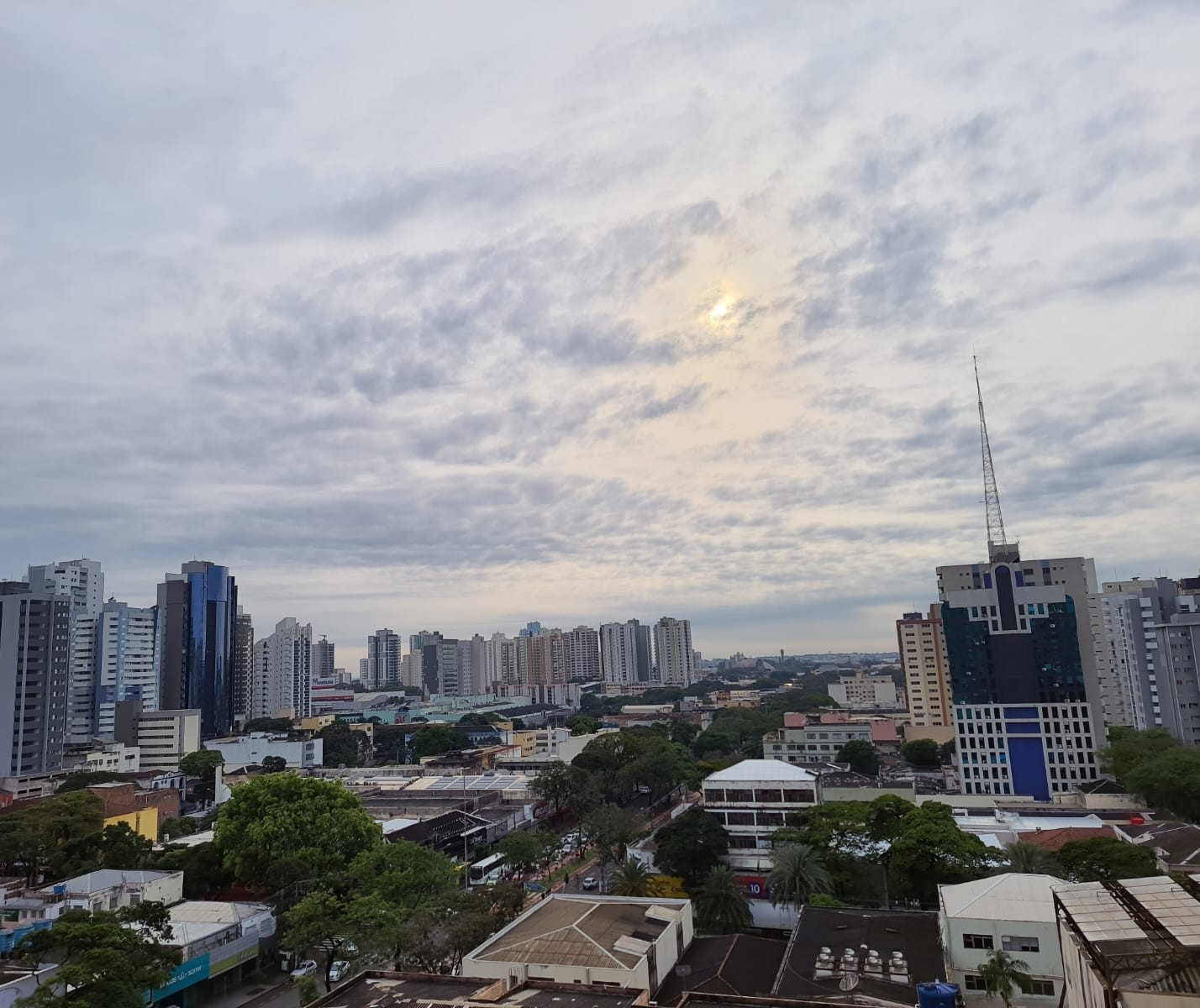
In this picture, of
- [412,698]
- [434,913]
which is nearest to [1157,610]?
[434,913]

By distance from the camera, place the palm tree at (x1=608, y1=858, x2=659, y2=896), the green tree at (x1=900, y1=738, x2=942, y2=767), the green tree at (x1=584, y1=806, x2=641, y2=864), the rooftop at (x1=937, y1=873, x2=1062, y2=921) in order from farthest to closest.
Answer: the green tree at (x1=900, y1=738, x2=942, y2=767) → the green tree at (x1=584, y1=806, x2=641, y2=864) → the palm tree at (x1=608, y1=858, x2=659, y2=896) → the rooftop at (x1=937, y1=873, x2=1062, y2=921)

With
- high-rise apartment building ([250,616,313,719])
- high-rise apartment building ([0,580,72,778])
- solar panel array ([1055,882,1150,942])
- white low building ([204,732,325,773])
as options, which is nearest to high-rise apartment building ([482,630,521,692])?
high-rise apartment building ([250,616,313,719])

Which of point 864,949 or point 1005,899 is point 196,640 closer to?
point 864,949

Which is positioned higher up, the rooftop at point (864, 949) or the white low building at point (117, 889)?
the white low building at point (117, 889)

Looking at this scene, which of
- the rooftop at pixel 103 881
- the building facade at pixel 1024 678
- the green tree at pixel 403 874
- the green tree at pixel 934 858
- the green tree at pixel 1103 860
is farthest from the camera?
the building facade at pixel 1024 678

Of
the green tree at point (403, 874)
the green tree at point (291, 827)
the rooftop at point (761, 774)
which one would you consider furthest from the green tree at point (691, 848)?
the green tree at point (291, 827)

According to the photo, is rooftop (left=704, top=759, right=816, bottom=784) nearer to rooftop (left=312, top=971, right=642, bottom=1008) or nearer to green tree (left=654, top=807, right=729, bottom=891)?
green tree (left=654, top=807, right=729, bottom=891)

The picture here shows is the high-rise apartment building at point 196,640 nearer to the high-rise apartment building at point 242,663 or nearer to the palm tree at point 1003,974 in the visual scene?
the high-rise apartment building at point 242,663
